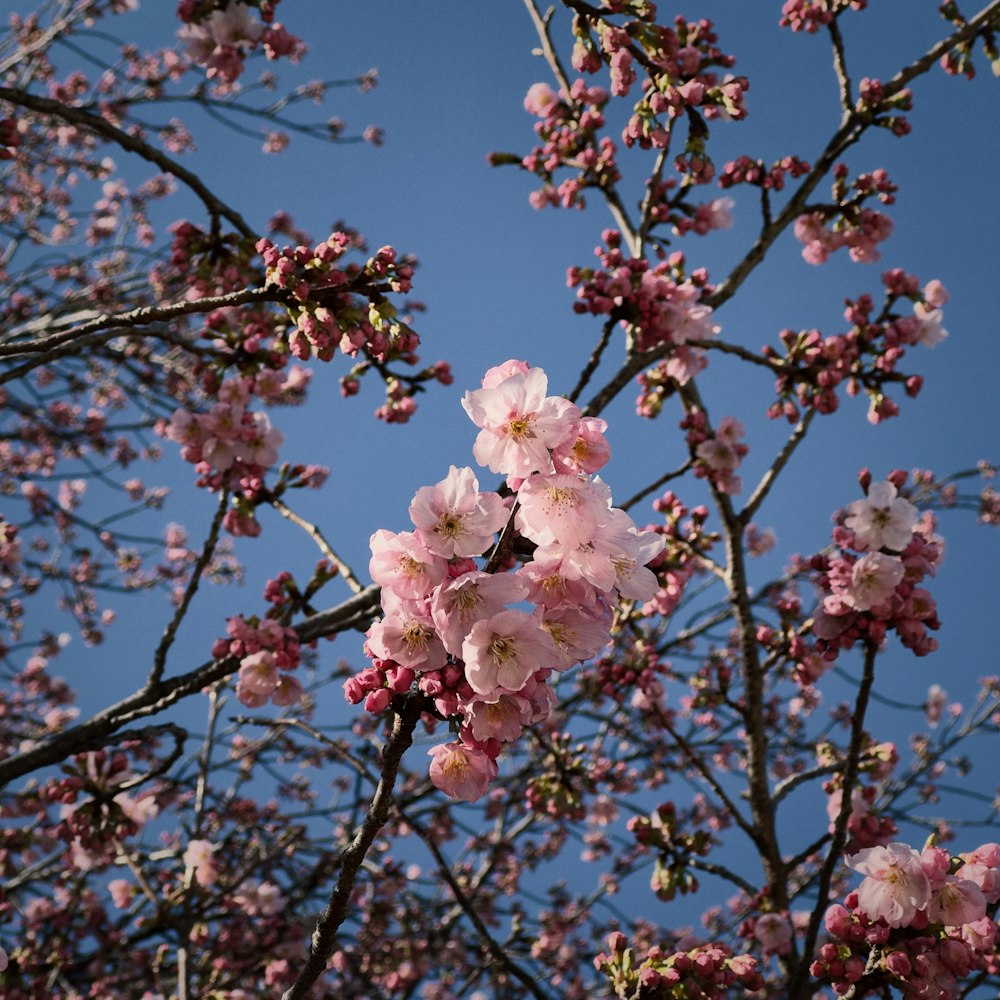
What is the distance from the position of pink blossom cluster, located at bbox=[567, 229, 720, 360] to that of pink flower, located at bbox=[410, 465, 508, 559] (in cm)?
208

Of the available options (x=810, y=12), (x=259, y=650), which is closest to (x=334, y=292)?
(x=259, y=650)

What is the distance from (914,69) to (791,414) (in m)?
1.89

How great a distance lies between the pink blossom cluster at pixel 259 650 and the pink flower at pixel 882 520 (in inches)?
83.5

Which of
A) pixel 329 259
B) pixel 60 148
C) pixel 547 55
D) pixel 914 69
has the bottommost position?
pixel 329 259

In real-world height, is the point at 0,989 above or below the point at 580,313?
below

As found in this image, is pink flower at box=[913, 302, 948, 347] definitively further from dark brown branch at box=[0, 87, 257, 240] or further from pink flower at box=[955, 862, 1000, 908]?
dark brown branch at box=[0, 87, 257, 240]

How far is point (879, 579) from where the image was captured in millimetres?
2559

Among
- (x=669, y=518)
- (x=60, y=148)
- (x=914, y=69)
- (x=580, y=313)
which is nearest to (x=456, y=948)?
(x=669, y=518)

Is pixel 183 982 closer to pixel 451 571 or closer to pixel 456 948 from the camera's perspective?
pixel 451 571

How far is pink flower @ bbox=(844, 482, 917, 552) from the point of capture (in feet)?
8.57

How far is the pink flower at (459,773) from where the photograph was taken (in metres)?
1.59

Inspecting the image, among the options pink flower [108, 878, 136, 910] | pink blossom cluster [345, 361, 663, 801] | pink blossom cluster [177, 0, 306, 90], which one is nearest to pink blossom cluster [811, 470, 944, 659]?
pink blossom cluster [345, 361, 663, 801]

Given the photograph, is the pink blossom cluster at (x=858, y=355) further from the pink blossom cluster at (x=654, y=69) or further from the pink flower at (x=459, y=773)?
the pink flower at (x=459, y=773)

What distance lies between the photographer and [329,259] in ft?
6.81
